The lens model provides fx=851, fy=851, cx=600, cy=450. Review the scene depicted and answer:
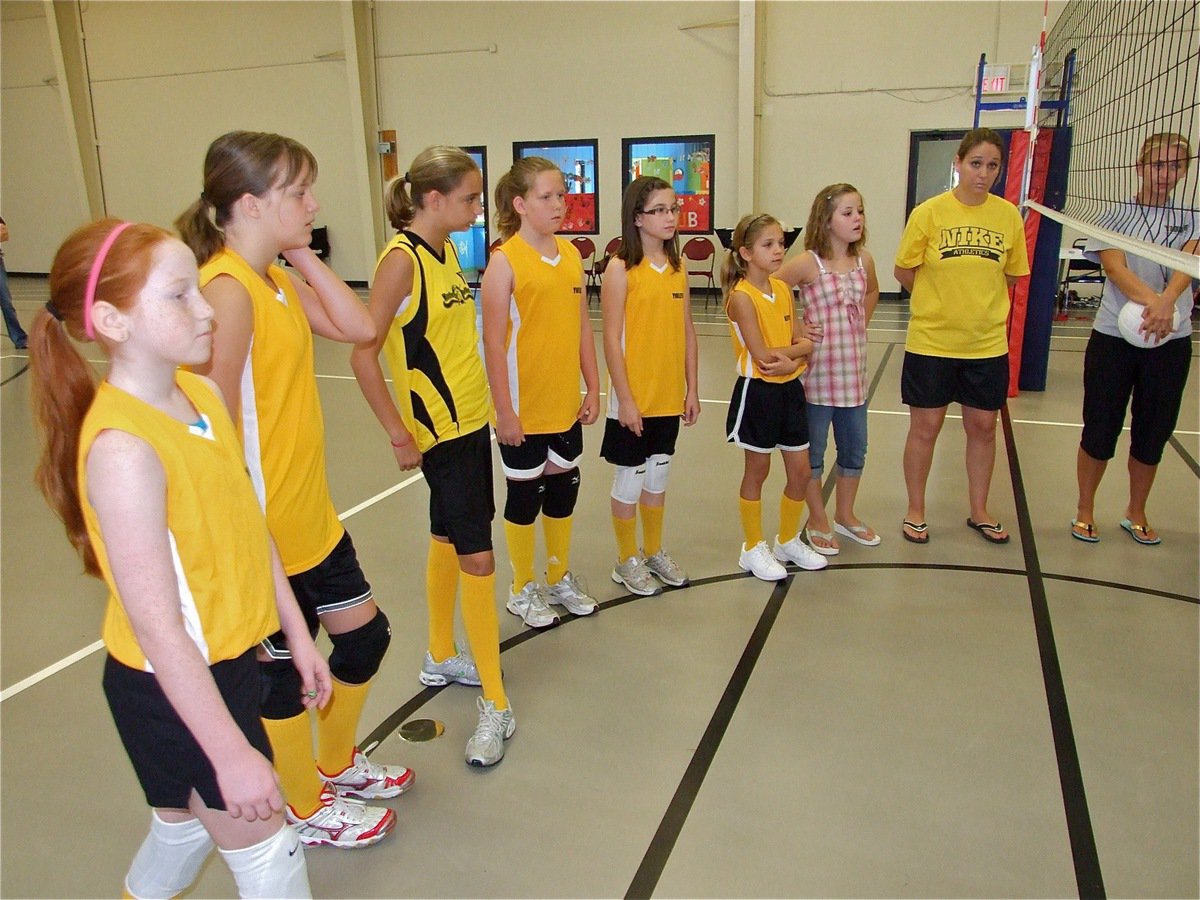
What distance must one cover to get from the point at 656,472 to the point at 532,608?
0.66m

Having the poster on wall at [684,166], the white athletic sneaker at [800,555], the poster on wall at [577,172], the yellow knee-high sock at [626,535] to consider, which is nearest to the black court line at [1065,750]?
the white athletic sneaker at [800,555]

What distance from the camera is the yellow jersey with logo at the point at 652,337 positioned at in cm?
295

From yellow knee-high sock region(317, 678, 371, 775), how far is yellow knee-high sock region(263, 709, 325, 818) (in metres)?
0.09

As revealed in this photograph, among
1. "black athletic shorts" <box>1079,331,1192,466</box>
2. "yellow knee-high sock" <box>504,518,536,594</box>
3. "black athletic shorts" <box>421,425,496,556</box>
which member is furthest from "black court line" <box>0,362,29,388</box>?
"black athletic shorts" <box>1079,331,1192,466</box>

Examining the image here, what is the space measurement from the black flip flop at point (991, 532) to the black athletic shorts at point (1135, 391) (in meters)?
0.48

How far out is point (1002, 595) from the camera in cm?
307

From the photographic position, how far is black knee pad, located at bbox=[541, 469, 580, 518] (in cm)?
288

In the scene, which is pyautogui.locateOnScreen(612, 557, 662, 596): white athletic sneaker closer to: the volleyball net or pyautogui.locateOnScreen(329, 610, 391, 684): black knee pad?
pyautogui.locateOnScreen(329, 610, 391, 684): black knee pad

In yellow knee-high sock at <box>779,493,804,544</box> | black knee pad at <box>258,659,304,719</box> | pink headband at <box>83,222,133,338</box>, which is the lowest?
yellow knee-high sock at <box>779,493,804,544</box>

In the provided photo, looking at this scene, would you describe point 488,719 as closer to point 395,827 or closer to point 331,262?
point 395,827

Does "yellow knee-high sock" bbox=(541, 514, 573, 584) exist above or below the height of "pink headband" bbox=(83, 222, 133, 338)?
below

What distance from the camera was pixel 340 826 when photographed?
75.1 inches

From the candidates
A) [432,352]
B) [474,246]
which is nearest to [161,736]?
[432,352]

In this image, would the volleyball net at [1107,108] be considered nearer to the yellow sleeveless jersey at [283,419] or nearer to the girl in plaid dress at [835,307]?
the girl in plaid dress at [835,307]
